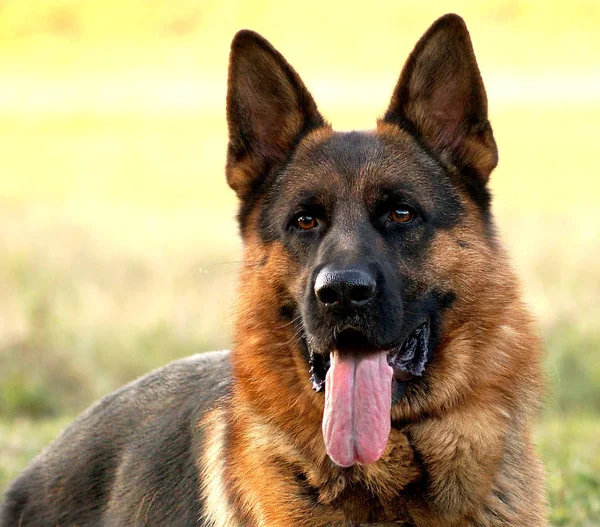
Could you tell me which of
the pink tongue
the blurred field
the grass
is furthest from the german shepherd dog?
the grass

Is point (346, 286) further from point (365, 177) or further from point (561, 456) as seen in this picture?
point (561, 456)

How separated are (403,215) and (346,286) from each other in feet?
1.80

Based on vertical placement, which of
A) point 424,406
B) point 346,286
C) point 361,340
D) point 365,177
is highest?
point 365,177

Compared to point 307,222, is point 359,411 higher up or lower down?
lower down

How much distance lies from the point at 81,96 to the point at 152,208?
16.9m

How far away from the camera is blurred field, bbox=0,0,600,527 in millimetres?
9484

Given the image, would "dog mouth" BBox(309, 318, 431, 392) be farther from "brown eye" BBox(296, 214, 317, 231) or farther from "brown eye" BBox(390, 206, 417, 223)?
"brown eye" BBox(296, 214, 317, 231)

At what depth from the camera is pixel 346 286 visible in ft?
11.9

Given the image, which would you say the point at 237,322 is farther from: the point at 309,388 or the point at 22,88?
the point at 22,88

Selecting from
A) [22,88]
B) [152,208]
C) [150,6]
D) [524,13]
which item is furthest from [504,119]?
[150,6]

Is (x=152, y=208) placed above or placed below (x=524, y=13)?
below

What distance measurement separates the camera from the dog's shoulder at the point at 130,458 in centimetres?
441

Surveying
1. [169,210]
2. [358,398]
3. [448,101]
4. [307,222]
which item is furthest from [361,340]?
[169,210]

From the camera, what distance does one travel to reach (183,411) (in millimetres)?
4598
